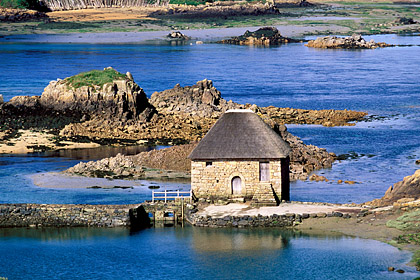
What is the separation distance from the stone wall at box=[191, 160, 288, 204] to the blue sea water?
8.13ft

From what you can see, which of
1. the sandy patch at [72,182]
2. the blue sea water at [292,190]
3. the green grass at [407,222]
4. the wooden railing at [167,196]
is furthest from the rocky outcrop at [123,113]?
the green grass at [407,222]

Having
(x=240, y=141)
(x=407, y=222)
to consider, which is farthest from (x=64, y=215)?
(x=407, y=222)

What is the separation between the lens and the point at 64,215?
42406 millimetres

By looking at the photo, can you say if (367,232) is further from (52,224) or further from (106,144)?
(106,144)

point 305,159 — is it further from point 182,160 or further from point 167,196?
point 167,196

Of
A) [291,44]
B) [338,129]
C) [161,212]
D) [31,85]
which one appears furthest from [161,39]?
[161,212]

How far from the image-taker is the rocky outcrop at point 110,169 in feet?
182

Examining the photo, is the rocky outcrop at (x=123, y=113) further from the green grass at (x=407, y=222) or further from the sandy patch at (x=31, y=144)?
A: the green grass at (x=407, y=222)

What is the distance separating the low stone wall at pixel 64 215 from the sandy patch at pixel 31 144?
2214 cm

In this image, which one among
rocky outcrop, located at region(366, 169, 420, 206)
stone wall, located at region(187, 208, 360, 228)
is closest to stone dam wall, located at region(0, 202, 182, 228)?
stone wall, located at region(187, 208, 360, 228)

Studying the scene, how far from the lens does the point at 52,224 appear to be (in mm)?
42562

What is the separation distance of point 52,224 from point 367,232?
47.1 feet

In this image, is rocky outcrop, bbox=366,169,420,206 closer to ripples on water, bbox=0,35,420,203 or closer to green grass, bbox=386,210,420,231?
green grass, bbox=386,210,420,231

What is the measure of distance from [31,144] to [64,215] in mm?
25319
